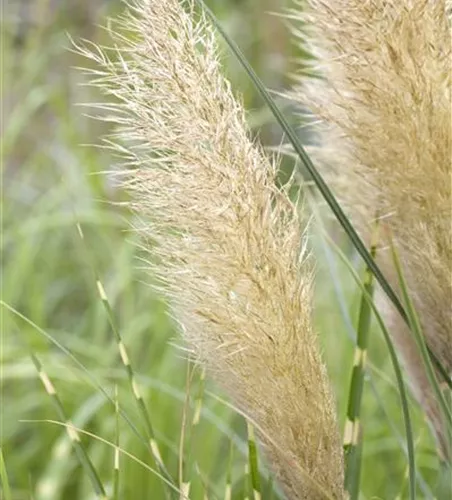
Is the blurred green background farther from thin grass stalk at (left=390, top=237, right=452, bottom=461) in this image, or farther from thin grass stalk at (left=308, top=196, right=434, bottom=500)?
thin grass stalk at (left=390, top=237, right=452, bottom=461)

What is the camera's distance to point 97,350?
1.92 m

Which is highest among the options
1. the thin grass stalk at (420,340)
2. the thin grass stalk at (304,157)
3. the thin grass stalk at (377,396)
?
the thin grass stalk at (304,157)

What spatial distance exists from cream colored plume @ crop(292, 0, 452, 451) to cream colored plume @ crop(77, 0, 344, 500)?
85 mm

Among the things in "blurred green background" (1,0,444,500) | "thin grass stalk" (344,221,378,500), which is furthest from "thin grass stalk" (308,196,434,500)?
"thin grass stalk" (344,221,378,500)

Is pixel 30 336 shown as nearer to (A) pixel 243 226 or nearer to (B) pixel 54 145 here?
(B) pixel 54 145

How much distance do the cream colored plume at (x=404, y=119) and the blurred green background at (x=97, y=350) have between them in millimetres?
262

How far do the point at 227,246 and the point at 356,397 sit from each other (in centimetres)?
21

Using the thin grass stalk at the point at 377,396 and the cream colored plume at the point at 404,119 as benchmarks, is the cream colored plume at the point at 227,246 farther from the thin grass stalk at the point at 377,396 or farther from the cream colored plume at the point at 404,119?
the thin grass stalk at the point at 377,396

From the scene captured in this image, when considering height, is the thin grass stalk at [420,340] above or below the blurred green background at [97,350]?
above

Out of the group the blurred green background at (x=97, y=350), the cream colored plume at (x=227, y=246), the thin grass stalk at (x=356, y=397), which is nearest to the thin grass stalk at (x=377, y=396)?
the blurred green background at (x=97, y=350)

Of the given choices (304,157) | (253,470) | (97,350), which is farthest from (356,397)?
(97,350)

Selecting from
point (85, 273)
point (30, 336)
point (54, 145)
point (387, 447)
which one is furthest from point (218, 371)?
point (54, 145)

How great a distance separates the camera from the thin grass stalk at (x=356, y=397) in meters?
0.83

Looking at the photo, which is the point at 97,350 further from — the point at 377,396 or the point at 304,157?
the point at 304,157
